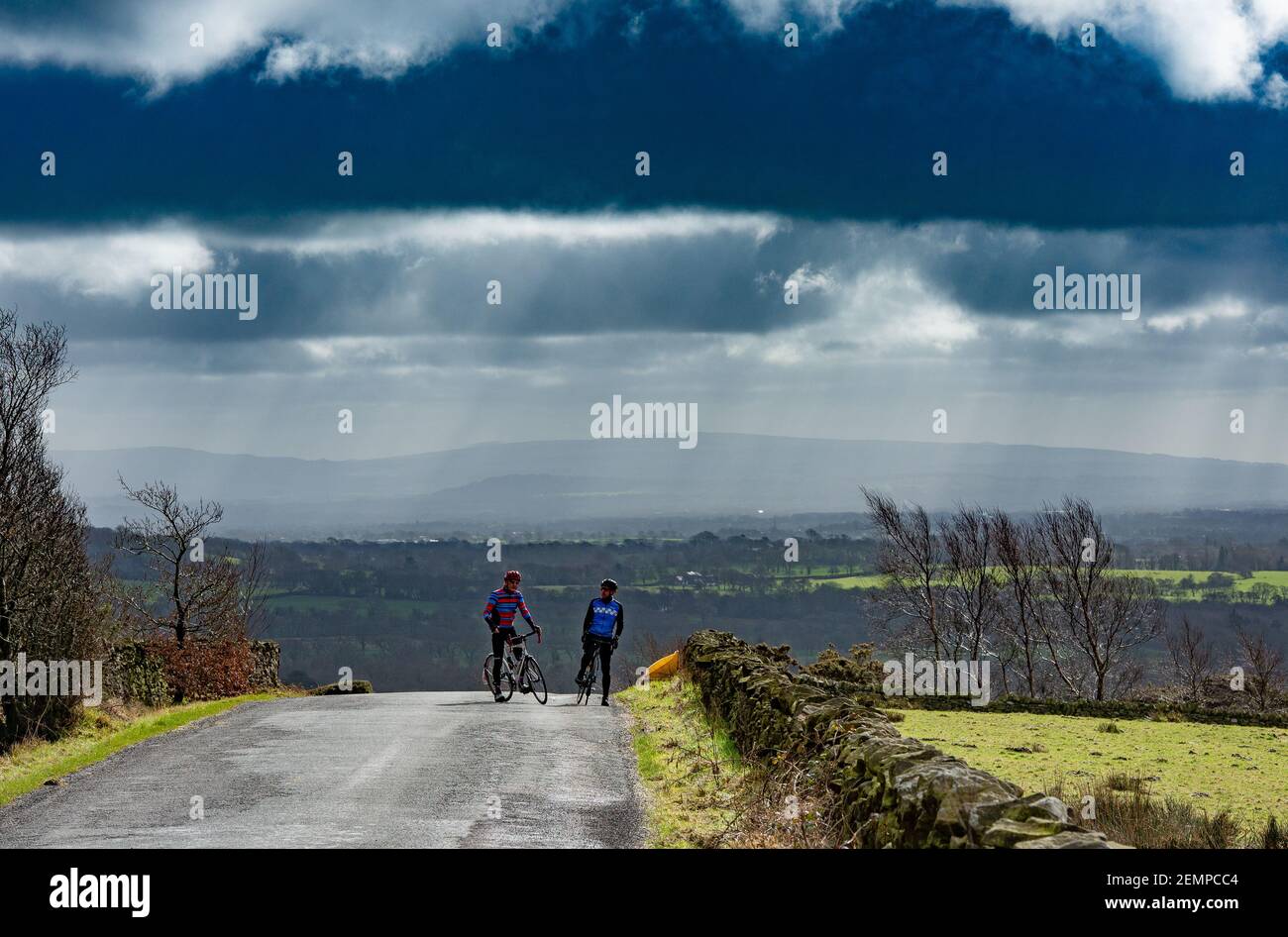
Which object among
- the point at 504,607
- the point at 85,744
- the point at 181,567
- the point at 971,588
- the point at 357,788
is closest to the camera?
the point at 357,788

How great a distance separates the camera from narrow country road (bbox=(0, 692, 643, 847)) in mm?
12062

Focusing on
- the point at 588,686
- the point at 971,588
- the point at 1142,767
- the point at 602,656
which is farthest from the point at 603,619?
the point at 971,588

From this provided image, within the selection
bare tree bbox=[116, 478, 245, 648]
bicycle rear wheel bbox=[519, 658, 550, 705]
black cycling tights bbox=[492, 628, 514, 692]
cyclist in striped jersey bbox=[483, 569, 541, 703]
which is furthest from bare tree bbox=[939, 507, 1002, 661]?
cyclist in striped jersey bbox=[483, 569, 541, 703]

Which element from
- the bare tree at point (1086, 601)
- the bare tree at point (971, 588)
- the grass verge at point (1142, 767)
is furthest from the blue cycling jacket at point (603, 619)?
the bare tree at point (971, 588)

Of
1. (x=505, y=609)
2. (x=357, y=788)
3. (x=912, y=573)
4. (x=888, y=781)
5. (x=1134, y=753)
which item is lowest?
(x=1134, y=753)

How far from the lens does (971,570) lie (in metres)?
98.8

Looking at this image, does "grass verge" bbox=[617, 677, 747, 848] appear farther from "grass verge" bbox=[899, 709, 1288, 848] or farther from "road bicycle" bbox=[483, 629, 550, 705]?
"grass verge" bbox=[899, 709, 1288, 848]

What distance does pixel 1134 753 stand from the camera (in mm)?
29234

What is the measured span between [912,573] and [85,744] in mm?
80909

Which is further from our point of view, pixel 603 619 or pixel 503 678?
pixel 503 678

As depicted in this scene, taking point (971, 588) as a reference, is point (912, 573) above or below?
above

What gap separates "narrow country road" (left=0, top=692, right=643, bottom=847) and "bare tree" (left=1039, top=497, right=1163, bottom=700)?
68.6 m

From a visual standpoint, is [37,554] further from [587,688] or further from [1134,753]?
[1134,753]
